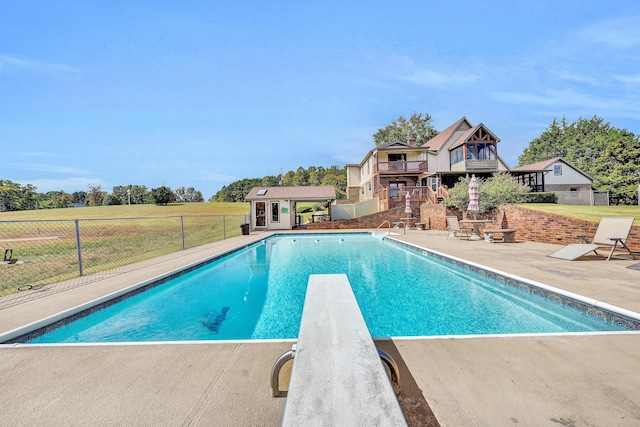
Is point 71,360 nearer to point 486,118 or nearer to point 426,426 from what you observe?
point 426,426

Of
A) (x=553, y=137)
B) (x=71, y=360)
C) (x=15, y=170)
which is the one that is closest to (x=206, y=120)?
(x=71, y=360)

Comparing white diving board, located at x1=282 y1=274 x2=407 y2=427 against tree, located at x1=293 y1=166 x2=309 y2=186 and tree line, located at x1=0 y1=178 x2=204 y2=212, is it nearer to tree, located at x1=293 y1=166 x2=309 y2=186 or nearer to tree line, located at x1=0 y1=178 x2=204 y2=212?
tree line, located at x1=0 y1=178 x2=204 y2=212

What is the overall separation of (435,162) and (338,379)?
29.8m

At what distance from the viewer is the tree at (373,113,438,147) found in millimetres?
41719

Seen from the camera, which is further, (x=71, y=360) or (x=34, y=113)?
(x=34, y=113)

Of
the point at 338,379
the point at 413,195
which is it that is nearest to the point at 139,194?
the point at 413,195

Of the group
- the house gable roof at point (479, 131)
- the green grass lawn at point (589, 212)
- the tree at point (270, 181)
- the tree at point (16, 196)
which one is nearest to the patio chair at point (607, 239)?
the green grass lawn at point (589, 212)

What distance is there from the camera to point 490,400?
1975 mm

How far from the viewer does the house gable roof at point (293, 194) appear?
69.8 ft

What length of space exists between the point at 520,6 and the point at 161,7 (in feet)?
42.8

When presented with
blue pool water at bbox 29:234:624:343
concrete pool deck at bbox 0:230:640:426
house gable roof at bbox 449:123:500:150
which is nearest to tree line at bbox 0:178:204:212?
house gable roof at bbox 449:123:500:150

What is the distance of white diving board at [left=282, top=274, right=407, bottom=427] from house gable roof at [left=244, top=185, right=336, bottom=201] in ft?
62.5

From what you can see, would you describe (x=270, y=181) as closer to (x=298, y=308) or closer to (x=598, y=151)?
(x=598, y=151)

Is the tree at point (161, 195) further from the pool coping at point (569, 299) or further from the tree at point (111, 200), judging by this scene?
the pool coping at point (569, 299)
